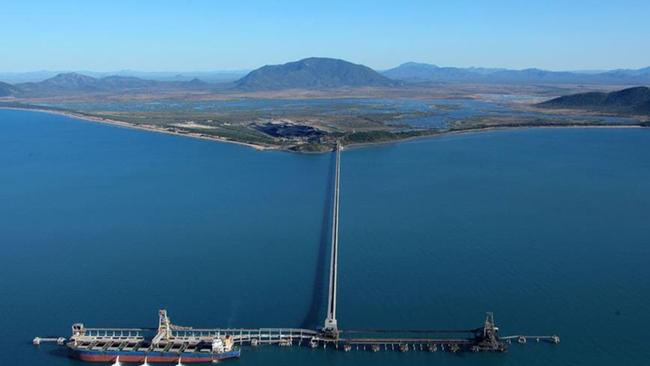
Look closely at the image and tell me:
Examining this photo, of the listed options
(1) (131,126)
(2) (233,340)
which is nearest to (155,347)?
(2) (233,340)

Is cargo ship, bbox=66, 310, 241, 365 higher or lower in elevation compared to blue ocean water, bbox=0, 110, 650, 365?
lower

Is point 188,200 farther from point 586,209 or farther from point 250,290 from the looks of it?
point 586,209

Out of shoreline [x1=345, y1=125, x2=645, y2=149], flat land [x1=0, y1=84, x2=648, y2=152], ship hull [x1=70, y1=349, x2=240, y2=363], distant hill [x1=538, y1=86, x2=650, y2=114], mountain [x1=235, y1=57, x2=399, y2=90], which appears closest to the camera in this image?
ship hull [x1=70, y1=349, x2=240, y2=363]

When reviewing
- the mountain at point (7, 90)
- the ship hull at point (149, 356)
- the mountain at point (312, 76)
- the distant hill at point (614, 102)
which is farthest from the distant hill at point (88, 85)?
the ship hull at point (149, 356)

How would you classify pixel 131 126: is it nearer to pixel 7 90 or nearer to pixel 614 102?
pixel 614 102

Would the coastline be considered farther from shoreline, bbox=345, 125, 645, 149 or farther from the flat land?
shoreline, bbox=345, 125, 645, 149

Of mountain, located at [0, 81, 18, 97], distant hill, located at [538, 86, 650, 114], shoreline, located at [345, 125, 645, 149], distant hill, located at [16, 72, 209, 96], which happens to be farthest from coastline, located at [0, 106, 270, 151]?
distant hill, located at [16, 72, 209, 96]
